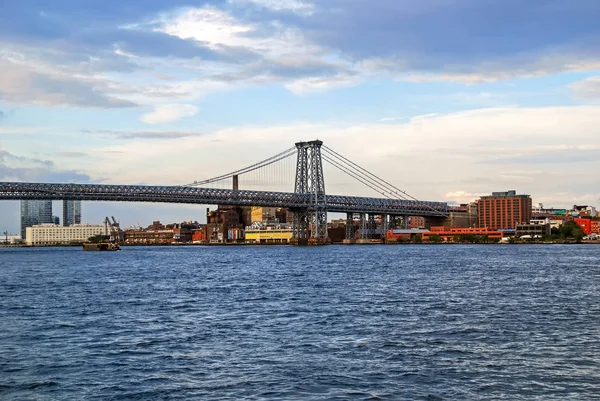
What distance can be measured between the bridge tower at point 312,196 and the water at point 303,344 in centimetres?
9454

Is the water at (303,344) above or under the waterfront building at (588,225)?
under

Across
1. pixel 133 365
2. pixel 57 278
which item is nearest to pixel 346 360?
pixel 133 365

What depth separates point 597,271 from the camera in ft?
160

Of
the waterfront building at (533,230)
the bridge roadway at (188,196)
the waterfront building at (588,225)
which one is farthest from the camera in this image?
the waterfront building at (588,225)

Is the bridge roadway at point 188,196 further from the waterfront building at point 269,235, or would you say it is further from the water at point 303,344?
the water at point 303,344

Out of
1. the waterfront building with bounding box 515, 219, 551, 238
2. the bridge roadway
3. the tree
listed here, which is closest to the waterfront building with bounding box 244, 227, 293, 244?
the bridge roadway

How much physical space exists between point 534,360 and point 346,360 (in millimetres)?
4081

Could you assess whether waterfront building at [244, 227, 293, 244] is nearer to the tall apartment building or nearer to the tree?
the tall apartment building

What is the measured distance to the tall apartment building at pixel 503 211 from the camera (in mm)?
188500

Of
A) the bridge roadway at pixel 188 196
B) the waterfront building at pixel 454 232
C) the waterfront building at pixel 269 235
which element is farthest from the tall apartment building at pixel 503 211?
the waterfront building at pixel 269 235

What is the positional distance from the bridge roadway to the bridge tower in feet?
5.74

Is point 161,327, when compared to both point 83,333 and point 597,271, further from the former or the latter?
point 597,271

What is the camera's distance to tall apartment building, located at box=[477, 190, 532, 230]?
188 meters

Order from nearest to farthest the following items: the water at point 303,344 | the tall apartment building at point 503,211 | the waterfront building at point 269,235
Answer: the water at point 303,344, the waterfront building at point 269,235, the tall apartment building at point 503,211
